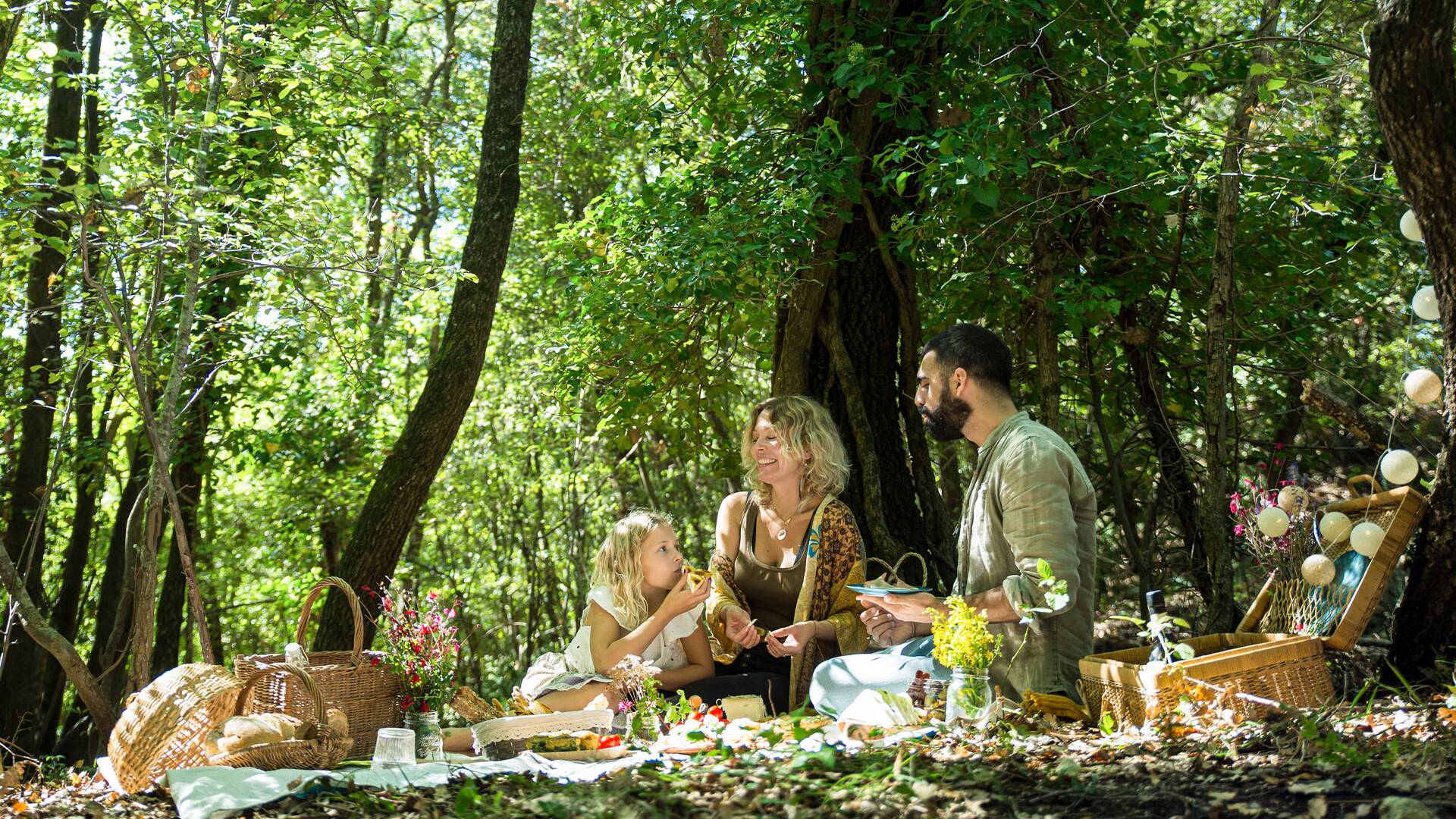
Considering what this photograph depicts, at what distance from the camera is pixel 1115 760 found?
112 inches

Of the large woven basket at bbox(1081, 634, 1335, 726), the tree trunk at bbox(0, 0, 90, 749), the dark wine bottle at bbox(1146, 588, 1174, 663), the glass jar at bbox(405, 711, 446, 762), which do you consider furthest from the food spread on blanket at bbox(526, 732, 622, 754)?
the tree trunk at bbox(0, 0, 90, 749)

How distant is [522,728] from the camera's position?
352 cm

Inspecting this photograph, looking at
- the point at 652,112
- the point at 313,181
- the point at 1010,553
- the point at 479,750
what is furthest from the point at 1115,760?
the point at 313,181

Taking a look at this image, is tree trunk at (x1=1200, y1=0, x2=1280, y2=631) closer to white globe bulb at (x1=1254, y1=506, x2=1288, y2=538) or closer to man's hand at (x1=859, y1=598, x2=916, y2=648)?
white globe bulb at (x1=1254, y1=506, x2=1288, y2=538)

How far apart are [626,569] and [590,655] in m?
0.34

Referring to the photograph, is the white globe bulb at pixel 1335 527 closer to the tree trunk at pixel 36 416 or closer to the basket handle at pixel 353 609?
the basket handle at pixel 353 609

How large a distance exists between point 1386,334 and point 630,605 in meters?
6.34

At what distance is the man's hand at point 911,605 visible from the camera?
3.48 m

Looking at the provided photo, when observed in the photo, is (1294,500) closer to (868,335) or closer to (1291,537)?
(1291,537)

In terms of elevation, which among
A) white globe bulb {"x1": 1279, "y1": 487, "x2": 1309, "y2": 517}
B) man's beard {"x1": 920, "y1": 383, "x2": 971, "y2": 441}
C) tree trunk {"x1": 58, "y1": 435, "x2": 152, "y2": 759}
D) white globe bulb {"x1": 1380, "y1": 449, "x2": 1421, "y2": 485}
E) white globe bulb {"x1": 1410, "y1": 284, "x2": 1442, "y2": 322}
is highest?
white globe bulb {"x1": 1410, "y1": 284, "x2": 1442, "y2": 322}

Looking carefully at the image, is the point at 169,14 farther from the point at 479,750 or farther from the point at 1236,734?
the point at 1236,734

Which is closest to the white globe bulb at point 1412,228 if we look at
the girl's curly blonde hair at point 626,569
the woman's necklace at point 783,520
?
the woman's necklace at point 783,520

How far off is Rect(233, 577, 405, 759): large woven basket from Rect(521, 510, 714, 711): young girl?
1.65ft

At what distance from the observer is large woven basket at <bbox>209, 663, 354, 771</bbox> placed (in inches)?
122
